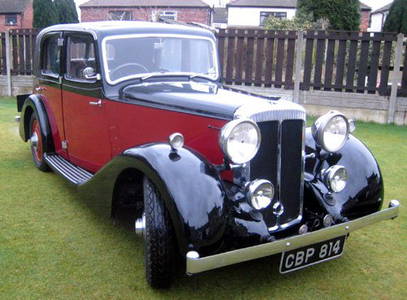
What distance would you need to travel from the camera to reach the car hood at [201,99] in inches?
110

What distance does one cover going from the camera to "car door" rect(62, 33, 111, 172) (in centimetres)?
377

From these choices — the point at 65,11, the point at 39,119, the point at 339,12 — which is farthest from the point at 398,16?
the point at 39,119

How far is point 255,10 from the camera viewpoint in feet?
111

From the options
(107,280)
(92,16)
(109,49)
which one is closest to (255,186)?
(107,280)

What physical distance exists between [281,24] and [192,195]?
1512cm

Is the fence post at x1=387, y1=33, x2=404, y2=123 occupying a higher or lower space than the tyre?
higher

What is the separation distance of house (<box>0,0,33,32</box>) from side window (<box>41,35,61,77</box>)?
31476 millimetres

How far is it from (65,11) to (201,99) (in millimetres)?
23512

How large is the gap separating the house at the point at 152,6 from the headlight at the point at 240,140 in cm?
3299

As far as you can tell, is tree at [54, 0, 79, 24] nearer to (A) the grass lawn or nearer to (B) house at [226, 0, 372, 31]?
(B) house at [226, 0, 372, 31]

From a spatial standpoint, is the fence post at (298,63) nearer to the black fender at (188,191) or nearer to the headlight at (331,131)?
the headlight at (331,131)

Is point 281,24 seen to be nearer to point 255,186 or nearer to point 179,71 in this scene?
point 179,71

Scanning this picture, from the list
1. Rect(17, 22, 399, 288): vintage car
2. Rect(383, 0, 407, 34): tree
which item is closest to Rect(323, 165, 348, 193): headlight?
Rect(17, 22, 399, 288): vintage car

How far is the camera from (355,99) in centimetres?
867
